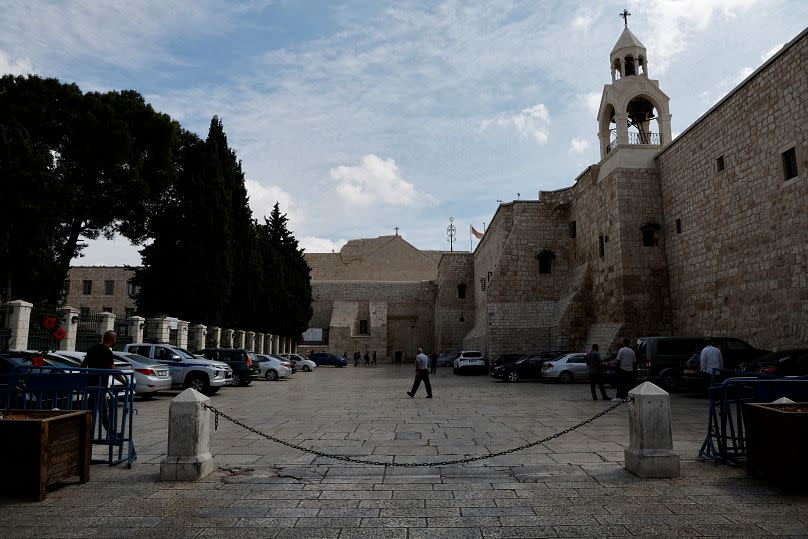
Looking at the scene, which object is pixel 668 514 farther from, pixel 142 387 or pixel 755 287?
pixel 755 287

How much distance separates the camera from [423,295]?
54.2 meters

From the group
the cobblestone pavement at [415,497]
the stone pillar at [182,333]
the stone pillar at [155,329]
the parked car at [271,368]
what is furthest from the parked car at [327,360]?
the cobblestone pavement at [415,497]

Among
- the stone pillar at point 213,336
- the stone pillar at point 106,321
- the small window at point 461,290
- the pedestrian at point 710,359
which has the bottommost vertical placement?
the pedestrian at point 710,359

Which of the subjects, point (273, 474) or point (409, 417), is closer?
point (273, 474)

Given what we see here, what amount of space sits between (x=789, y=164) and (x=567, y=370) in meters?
9.76

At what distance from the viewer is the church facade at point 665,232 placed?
1523 centimetres

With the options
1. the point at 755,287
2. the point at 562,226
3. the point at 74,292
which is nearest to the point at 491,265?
the point at 562,226

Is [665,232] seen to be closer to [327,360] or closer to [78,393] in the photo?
[78,393]

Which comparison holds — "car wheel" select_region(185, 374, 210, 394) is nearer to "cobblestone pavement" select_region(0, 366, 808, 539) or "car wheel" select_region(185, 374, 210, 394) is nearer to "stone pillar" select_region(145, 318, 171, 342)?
"stone pillar" select_region(145, 318, 171, 342)

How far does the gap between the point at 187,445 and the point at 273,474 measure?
37.3 inches

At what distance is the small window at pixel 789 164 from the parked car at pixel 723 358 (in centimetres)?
510

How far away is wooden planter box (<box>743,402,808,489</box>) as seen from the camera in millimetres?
4676

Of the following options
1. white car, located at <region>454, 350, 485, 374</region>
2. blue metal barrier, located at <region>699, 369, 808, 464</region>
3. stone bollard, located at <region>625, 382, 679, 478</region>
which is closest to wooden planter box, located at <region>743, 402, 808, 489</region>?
blue metal barrier, located at <region>699, 369, 808, 464</region>

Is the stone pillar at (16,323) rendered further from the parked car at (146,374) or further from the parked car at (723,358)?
the parked car at (723,358)
